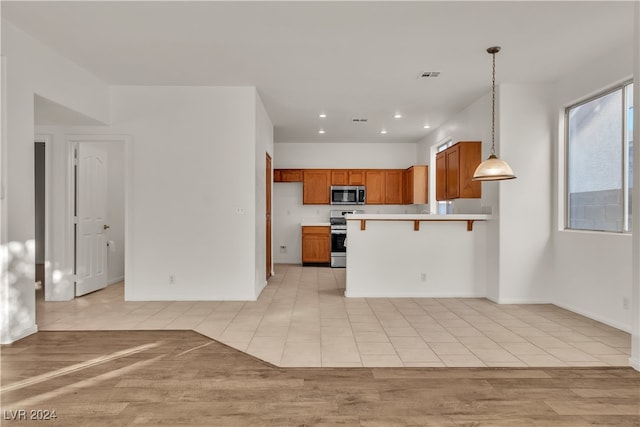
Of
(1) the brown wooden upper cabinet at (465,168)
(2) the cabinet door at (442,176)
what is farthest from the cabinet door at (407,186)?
(1) the brown wooden upper cabinet at (465,168)

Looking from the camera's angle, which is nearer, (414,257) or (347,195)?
(414,257)

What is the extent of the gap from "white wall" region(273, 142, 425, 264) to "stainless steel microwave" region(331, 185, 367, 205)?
29 cm

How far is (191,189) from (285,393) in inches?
130

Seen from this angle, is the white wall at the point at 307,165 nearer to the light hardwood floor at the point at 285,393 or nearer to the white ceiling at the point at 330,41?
the white ceiling at the point at 330,41

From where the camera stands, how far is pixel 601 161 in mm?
4121

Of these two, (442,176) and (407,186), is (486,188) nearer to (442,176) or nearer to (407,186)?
(442,176)

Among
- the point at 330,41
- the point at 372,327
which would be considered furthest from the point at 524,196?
the point at 330,41

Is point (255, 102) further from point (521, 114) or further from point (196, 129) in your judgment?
point (521, 114)

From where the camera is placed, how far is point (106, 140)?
199 inches

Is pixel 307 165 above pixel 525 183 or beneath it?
above

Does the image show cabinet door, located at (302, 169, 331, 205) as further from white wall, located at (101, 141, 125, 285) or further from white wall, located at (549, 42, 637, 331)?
white wall, located at (549, 42, 637, 331)

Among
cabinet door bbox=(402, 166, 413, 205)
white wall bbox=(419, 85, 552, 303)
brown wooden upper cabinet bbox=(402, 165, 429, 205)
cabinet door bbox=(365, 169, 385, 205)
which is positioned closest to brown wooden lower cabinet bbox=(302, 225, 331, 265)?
cabinet door bbox=(365, 169, 385, 205)

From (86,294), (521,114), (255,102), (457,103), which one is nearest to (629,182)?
(521,114)

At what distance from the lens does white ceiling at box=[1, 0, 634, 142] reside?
3.09 metres
